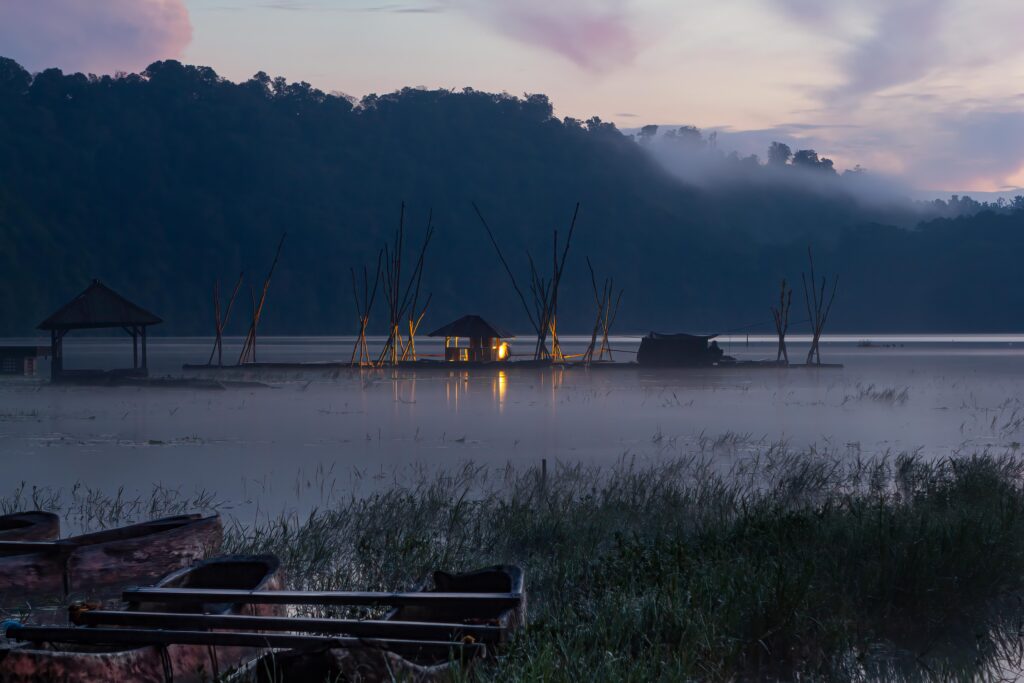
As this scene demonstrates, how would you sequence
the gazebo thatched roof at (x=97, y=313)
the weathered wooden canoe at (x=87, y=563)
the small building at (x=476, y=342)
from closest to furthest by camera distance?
the weathered wooden canoe at (x=87, y=563)
the gazebo thatched roof at (x=97, y=313)
the small building at (x=476, y=342)

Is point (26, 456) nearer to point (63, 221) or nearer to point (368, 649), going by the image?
point (368, 649)

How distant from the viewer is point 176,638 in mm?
4383

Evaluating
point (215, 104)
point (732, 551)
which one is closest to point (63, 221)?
point (215, 104)

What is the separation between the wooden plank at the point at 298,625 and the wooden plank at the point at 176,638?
54mm

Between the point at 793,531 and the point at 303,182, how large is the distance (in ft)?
406

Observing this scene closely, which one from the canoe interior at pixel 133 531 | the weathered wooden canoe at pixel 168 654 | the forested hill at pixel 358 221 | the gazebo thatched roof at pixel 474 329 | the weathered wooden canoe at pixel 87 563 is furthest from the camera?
the forested hill at pixel 358 221

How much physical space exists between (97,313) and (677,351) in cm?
1644

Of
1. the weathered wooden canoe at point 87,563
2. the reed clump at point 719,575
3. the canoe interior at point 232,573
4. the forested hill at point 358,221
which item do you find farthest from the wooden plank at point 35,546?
the forested hill at point 358,221

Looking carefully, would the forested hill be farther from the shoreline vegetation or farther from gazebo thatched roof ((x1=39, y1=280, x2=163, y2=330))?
the shoreline vegetation

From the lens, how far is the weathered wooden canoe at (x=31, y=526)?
6801 millimetres

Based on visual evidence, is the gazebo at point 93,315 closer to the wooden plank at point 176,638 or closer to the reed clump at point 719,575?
the reed clump at point 719,575

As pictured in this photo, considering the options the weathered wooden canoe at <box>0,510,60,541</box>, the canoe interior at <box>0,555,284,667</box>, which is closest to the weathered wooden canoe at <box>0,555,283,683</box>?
the canoe interior at <box>0,555,284,667</box>

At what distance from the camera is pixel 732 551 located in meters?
6.79

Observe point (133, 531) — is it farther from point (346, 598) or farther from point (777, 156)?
point (777, 156)
